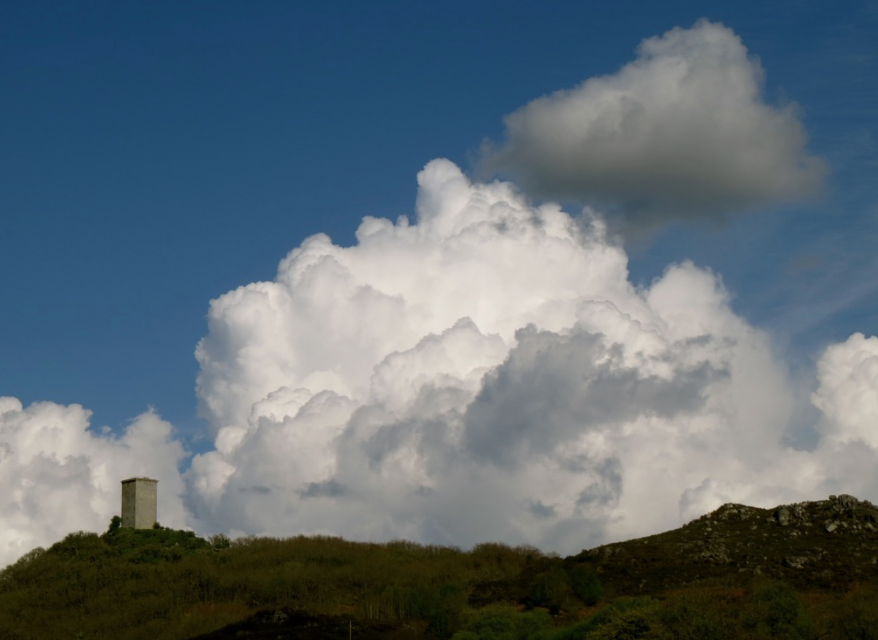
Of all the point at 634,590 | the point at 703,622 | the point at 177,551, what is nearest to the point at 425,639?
the point at 634,590

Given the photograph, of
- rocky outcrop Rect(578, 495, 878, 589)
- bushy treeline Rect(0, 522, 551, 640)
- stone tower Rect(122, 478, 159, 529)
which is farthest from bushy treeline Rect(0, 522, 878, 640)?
rocky outcrop Rect(578, 495, 878, 589)

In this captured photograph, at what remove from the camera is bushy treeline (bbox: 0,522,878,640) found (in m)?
37.3

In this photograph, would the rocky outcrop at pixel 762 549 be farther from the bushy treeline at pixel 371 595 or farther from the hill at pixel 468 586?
the bushy treeline at pixel 371 595

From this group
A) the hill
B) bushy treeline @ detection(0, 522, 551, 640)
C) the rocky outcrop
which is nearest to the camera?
the hill

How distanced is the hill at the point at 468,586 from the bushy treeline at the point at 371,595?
0.11m

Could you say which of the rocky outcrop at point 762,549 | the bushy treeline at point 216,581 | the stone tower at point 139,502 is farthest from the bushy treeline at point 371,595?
the rocky outcrop at point 762,549

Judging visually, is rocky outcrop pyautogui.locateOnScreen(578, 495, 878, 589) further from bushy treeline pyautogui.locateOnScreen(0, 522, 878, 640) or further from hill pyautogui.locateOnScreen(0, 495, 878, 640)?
bushy treeline pyautogui.locateOnScreen(0, 522, 878, 640)

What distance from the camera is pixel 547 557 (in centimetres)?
6644

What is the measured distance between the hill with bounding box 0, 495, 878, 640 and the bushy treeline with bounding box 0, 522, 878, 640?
11cm

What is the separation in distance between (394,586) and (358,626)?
8.25 meters

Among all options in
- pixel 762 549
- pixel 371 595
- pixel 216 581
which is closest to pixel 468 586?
pixel 371 595

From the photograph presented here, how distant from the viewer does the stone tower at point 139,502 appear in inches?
2844

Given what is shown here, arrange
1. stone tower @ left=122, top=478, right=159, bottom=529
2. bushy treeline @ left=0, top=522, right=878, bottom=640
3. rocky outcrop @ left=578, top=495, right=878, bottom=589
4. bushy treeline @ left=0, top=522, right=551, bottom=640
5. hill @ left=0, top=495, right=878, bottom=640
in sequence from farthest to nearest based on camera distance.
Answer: stone tower @ left=122, top=478, right=159, bottom=529 < bushy treeline @ left=0, top=522, right=551, bottom=640 < rocky outcrop @ left=578, top=495, right=878, bottom=589 < hill @ left=0, top=495, right=878, bottom=640 < bushy treeline @ left=0, top=522, right=878, bottom=640

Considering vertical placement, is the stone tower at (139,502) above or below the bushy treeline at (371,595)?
above
